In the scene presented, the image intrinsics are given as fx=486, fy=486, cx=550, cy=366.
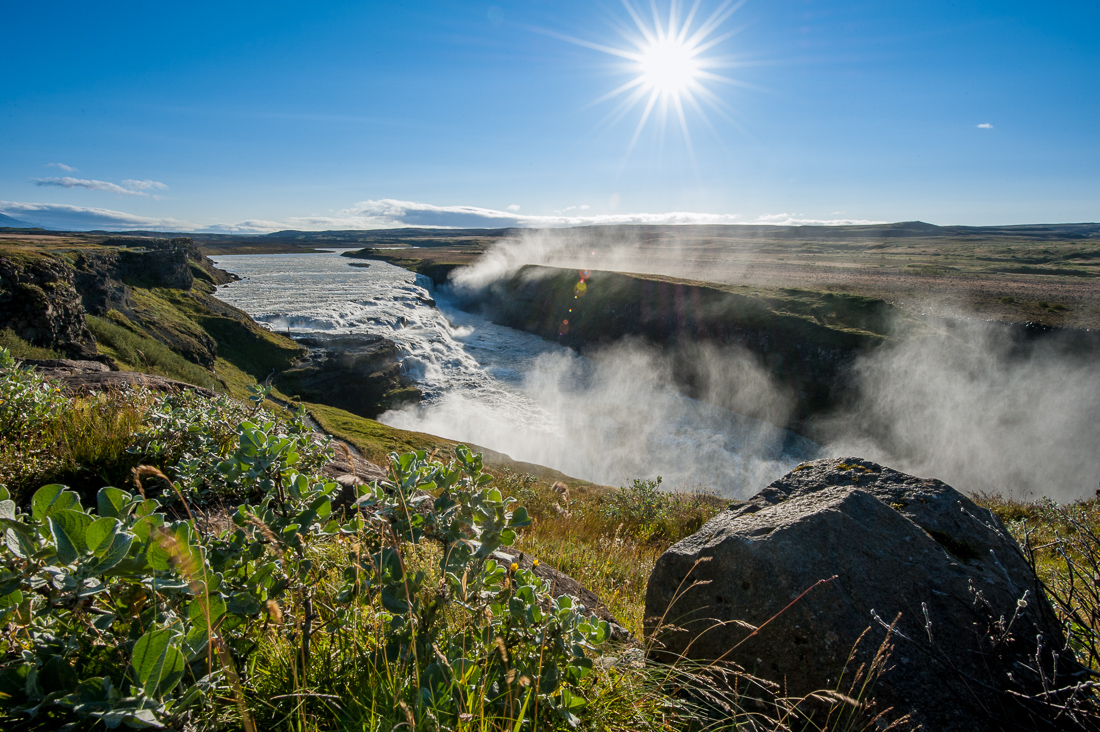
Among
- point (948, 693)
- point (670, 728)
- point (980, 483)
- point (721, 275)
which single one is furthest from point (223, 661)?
point (721, 275)

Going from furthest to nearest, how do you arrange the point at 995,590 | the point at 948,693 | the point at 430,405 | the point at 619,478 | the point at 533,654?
1. the point at 430,405
2. the point at 619,478
3. the point at 995,590
4. the point at 948,693
5. the point at 533,654

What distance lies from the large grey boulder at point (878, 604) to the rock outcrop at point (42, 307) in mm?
21380

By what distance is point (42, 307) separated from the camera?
16.2 meters

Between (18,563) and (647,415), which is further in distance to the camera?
(647,415)

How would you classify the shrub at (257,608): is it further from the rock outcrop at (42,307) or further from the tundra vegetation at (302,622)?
the rock outcrop at (42,307)

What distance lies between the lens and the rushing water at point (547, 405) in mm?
25391

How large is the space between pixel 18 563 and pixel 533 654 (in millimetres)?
1784

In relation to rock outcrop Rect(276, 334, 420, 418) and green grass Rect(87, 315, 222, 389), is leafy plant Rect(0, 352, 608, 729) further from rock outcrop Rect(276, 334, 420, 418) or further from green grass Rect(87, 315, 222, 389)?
rock outcrop Rect(276, 334, 420, 418)

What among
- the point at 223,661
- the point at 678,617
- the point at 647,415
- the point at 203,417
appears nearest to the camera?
the point at 223,661

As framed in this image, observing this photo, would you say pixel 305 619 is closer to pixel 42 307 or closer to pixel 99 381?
pixel 99 381

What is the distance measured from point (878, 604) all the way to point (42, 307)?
23365 millimetres

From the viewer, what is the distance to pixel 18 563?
55.6 inches

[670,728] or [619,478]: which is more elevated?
[670,728]

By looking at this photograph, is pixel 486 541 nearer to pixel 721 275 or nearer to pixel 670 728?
pixel 670 728
